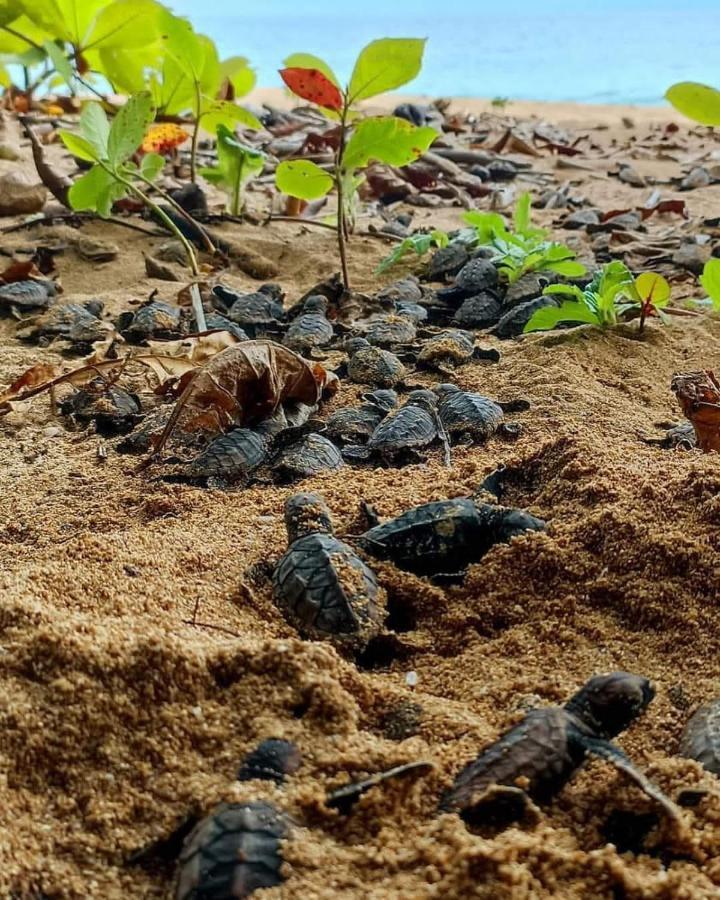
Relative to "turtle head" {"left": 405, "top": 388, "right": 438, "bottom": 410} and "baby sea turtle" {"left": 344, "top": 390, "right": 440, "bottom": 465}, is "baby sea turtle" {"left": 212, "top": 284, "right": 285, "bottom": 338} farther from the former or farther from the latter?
"baby sea turtle" {"left": 344, "top": 390, "right": 440, "bottom": 465}

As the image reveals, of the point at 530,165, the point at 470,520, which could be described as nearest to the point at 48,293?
the point at 470,520

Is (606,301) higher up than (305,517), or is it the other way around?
(606,301)

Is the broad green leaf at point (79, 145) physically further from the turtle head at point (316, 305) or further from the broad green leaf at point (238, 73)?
the broad green leaf at point (238, 73)

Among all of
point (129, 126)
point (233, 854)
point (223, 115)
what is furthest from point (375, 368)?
point (223, 115)

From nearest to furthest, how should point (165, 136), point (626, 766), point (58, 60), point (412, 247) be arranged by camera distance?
1. point (626, 766)
2. point (58, 60)
3. point (412, 247)
4. point (165, 136)

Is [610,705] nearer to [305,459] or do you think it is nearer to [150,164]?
[305,459]

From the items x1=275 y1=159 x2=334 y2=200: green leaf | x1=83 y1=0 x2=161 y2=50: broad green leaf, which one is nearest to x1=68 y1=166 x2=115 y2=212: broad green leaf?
x1=275 y1=159 x2=334 y2=200: green leaf

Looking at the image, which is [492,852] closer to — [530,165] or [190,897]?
[190,897]
